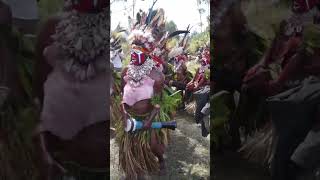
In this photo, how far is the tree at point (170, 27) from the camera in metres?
5.45

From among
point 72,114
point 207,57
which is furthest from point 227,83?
point 72,114

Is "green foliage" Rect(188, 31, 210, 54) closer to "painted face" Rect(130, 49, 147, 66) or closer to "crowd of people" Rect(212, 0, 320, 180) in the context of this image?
"crowd of people" Rect(212, 0, 320, 180)

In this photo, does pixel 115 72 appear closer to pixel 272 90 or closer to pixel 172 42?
pixel 172 42

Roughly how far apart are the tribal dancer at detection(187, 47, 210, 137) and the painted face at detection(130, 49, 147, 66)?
0.53 metres

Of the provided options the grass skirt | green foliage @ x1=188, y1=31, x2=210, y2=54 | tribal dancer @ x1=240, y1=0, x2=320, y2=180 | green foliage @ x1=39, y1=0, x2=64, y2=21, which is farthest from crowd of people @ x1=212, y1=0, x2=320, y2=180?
green foliage @ x1=39, y1=0, x2=64, y2=21

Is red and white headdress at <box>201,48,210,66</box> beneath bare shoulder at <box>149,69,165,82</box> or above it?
above

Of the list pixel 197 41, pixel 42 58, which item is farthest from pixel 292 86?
pixel 42 58

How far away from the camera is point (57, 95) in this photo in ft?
17.7

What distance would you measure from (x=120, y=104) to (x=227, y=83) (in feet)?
3.59

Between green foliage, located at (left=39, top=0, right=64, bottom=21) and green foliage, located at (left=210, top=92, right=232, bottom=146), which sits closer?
green foliage, located at (left=39, top=0, right=64, bottom=21)

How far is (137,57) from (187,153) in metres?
1.10

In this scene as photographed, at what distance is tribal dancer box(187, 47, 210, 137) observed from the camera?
548 centimetres

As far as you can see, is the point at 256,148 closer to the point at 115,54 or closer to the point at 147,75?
the point at 147,75

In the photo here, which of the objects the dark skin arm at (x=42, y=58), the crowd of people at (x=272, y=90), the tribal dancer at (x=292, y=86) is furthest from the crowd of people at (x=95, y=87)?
the tribal dancer at (x=292, y=86)
